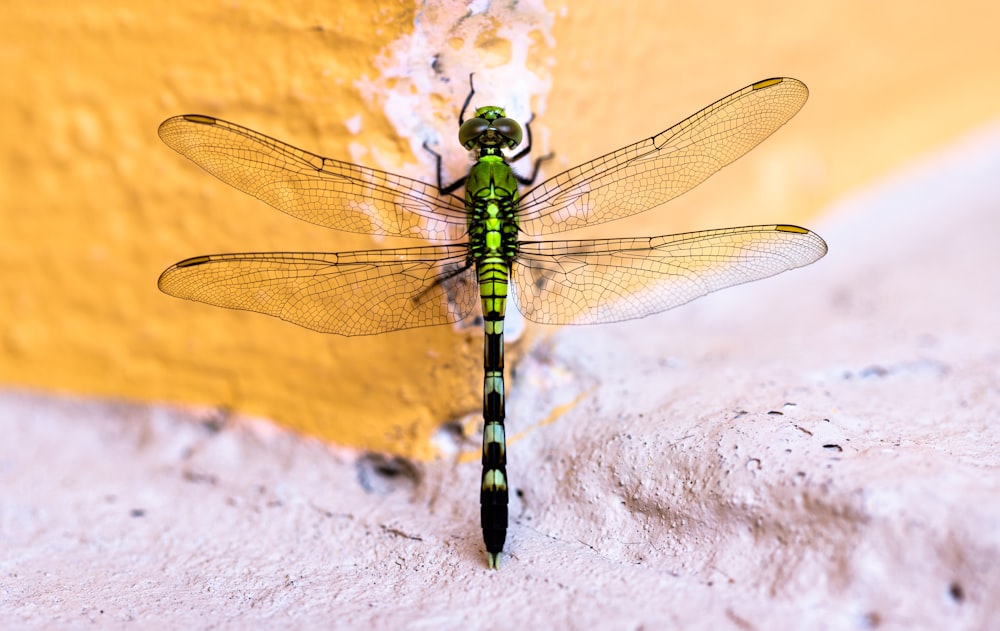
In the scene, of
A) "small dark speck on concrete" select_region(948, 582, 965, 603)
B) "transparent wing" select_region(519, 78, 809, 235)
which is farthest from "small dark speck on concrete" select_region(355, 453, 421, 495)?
"small dark speck on concrete" select_region(948, 582, 965, 603)

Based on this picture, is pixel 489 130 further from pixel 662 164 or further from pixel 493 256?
pixel 662 164

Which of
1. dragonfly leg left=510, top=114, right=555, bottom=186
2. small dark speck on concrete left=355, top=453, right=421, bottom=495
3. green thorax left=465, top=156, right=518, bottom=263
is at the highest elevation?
dragonfly leg left=510, top=114, right=555, bottom=186

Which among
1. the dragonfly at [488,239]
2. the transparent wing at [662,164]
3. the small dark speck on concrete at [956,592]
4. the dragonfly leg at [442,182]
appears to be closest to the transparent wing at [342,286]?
the dragonfly at [488,239]

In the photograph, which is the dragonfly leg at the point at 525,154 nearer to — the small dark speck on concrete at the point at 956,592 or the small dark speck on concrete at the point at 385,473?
the small dark speck on concrete at the point at 385,473

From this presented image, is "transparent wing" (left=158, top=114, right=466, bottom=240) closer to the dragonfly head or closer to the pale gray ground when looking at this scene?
the dragonfly head

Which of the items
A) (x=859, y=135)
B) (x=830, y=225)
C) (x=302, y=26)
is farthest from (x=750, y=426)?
(x=859, y=135)

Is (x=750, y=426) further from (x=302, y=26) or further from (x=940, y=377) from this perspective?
(x=302, y=26)
